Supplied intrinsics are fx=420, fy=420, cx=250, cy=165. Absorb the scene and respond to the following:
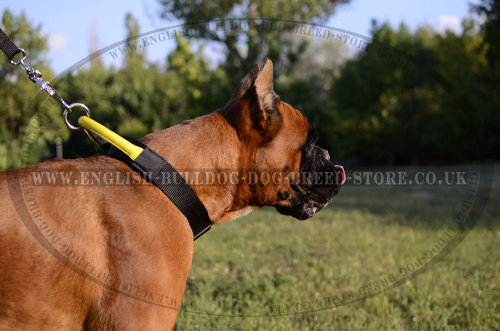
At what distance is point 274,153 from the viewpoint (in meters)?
2.66

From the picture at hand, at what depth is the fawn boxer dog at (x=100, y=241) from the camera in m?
1.96

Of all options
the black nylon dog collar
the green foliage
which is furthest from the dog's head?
→ the green foliage

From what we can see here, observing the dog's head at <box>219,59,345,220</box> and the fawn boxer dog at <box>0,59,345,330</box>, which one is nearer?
the fawn boxer dog at <box>0,59,345,330</box>

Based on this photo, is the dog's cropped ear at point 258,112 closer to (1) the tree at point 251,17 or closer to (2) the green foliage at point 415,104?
(1) the tree at point 251,17

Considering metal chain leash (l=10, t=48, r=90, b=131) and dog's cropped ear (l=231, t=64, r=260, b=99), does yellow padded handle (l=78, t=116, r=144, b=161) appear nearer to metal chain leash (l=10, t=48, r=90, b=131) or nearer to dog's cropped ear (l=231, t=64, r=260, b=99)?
metal chain leash (l=10, t=48, r=90, b=131)

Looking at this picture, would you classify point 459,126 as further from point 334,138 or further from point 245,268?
point 245,268

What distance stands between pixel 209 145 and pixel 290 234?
490 cm

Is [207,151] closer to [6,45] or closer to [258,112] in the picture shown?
[258,112]

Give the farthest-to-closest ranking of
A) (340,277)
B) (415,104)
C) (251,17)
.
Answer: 1. (415,104)
2. (251,17)
3. (340,277)

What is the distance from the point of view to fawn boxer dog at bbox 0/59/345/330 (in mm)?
1957

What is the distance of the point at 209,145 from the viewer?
8.22 feet

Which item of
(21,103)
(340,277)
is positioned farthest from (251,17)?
(340,277)

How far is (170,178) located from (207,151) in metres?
0.31

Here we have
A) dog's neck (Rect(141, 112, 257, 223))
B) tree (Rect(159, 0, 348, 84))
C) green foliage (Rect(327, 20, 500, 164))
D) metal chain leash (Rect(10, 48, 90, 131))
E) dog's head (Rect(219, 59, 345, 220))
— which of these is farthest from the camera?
green foliage (Rect(327, 20, 500, 164))
